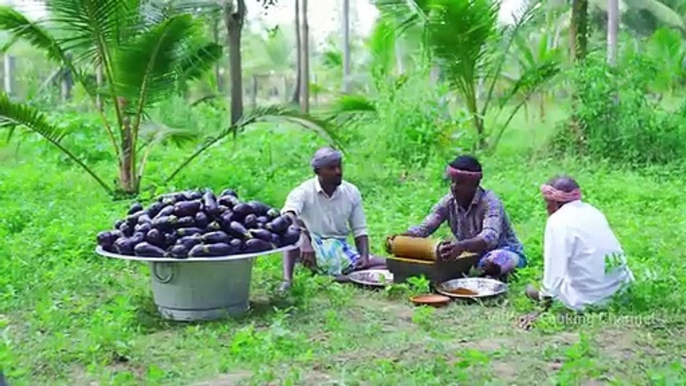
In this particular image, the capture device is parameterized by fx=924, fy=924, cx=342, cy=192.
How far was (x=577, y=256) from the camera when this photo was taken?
523 cm

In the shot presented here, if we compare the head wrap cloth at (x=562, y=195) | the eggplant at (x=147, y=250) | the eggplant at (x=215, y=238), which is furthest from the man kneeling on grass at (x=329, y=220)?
the head wrap cloth at (x=562, y=195)

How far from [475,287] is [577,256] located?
96cm

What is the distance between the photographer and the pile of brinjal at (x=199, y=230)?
205 inches

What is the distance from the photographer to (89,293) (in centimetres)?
621

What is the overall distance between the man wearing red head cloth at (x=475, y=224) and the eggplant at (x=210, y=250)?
5.04 ft

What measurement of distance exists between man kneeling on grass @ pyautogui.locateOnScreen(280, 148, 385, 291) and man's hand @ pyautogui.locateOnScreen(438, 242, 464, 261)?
694 millimetres

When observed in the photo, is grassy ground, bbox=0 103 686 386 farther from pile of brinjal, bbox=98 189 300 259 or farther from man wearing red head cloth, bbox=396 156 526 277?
pile of brinjal, bbox=98 189 300 259

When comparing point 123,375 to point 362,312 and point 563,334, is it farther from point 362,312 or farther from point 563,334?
point 563,334

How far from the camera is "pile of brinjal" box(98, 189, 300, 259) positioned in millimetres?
5207

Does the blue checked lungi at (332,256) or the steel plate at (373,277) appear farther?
the blue checked lungi at (332,256)

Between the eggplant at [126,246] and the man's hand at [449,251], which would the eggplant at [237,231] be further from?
the man's hand at [449,251]

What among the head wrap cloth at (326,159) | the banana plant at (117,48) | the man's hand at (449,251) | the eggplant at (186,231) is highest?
the banana plant at (117,48)

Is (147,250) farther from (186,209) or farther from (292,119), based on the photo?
(292,119)

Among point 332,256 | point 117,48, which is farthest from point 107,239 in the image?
point 117,48
